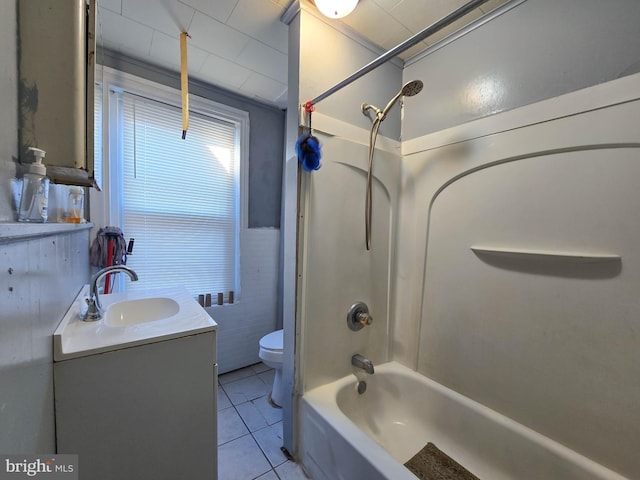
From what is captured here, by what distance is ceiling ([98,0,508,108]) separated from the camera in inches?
51.3

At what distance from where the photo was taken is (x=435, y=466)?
1.30 metres

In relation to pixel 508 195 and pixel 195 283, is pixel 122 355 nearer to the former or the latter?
pixel 195 283

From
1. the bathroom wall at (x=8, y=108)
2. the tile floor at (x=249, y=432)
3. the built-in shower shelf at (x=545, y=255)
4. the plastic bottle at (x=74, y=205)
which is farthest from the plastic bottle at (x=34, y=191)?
the built-in shower shelf at (x=545, y=255)

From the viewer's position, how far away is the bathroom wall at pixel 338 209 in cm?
134

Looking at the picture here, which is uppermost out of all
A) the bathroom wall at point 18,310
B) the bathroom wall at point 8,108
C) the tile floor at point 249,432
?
the bathroom wall at point 8,108

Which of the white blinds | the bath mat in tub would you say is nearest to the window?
the white blinds

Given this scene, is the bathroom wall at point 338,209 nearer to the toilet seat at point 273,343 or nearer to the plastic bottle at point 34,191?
the toilet seat at point 273,343

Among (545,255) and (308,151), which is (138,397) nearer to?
(308,151)

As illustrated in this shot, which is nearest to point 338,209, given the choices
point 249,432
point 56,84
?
point 56,84

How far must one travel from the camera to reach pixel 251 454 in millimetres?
1437

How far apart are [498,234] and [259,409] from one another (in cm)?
188

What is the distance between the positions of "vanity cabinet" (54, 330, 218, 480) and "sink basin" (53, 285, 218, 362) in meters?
0.03

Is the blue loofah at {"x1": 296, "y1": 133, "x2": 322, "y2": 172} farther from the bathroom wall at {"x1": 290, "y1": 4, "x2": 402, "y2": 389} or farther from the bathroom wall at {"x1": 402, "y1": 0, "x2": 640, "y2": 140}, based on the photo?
the bathroom wall at {"x1": 402, "y1": 0, "x2": 640, "y2": 140}

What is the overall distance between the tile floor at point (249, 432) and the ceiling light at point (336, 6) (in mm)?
2286
